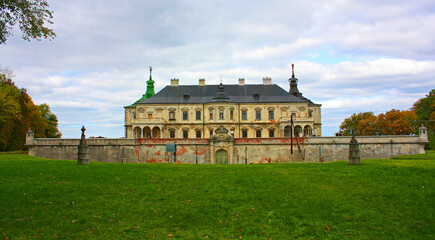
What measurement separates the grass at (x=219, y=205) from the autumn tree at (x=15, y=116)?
25.5 meters

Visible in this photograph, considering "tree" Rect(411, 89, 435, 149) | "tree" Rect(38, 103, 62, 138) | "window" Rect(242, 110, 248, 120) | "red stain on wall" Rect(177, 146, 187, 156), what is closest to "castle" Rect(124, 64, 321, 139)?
"window" Rect(242, 110, 248, 120)

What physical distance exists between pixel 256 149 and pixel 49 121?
148 feet

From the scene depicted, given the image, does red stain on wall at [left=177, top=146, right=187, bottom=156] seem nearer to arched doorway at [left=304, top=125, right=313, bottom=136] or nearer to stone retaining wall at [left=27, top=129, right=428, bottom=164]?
stone retaining wall at [left=27, top=129, right=428, bottom=164]

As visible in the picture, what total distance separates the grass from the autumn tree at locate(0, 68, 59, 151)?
2551cm

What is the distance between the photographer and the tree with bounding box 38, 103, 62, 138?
213 ft

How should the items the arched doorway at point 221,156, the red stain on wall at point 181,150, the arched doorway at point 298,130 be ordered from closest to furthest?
1. the arched doorway at point 221,156
2. the red stain on wall at point 181,150
3. the arched doorway at point 298,130

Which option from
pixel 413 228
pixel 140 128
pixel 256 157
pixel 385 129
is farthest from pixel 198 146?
pixel 385 129

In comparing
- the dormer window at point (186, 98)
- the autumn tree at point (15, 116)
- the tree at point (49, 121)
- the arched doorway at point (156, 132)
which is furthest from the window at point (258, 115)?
the tree at point (49, 121)

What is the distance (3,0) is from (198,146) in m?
29.3

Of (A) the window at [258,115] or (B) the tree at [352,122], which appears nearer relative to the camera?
(A) the window at [258,115]

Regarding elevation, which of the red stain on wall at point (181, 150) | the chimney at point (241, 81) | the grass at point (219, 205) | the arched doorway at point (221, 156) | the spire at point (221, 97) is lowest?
the grass at point (219, 205)

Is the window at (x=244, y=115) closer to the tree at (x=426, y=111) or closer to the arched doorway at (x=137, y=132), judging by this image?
the arched doorway at (x=137, y=132)

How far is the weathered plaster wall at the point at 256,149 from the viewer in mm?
40594

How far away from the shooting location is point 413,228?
10.9m
